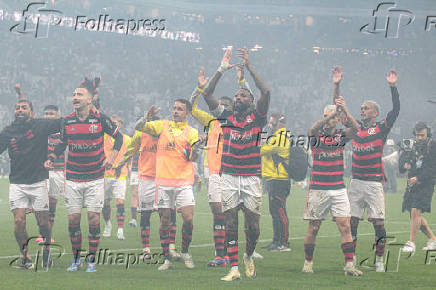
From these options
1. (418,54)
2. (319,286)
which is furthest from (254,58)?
(319,286)

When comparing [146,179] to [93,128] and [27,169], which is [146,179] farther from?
[27,169]

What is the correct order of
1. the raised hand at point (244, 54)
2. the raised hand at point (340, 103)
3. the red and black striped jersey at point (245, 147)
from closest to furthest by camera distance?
1. the raised hand at point (244, 54)
2. the red and black striped jersey at point (245, 147)
3. the raised hand at point (340, 103)

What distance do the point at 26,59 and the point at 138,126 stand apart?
38.3 metres

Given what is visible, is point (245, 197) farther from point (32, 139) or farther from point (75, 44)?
point (75, 44)

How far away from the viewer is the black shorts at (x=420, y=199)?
11.3 m

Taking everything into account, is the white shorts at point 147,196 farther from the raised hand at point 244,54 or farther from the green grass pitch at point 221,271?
the raised hand at point 244,54

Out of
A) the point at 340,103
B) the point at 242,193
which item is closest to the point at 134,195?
the point at 242,193

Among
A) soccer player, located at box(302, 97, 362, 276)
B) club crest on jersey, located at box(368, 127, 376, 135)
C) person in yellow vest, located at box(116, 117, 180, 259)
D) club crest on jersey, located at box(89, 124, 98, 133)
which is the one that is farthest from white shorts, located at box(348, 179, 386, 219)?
club crest on jersey, located at box(89, 124, 98, 133)

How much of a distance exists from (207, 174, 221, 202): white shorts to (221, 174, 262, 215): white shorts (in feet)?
5.80

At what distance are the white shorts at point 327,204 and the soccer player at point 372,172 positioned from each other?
593mm

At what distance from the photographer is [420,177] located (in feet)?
37.7

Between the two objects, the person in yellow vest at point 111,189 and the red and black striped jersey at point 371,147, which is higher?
the red and black striped jersey at point 371,147

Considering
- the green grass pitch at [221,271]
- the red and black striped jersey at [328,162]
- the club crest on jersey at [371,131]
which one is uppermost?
the club crest on jersey at [371,131]

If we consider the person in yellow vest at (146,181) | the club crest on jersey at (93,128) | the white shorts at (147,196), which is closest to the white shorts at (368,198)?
the person in yellow vest at (146,181)
